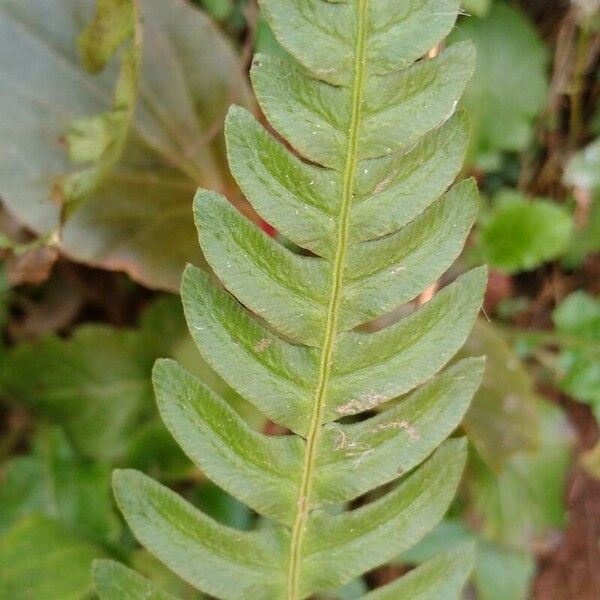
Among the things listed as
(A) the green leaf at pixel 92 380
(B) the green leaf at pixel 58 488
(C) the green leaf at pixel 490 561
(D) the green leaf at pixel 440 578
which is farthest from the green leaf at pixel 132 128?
(C) the green leaf at pixel 490 561

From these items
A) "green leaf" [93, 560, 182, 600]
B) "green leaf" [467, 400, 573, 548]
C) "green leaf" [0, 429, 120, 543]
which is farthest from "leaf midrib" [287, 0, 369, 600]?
"green leaf" [467, 400, 573, 548]

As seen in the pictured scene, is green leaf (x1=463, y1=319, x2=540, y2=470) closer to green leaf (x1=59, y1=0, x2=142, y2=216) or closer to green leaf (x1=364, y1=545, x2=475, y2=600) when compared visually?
green leaf (x1=364, y1=545, x2=475, y2=600)

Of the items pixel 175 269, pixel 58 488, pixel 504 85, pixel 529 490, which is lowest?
pixel 58 488

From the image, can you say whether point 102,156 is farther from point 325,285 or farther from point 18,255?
point 325,285

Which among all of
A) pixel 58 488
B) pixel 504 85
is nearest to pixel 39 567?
pixel 58 488

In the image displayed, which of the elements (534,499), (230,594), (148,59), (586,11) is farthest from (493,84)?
(230,594)

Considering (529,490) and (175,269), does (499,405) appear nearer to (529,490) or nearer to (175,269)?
(529,490)

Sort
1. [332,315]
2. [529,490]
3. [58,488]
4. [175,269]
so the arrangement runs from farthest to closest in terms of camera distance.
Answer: [529,490]
[58,488]
[175,269]
[332,315]
